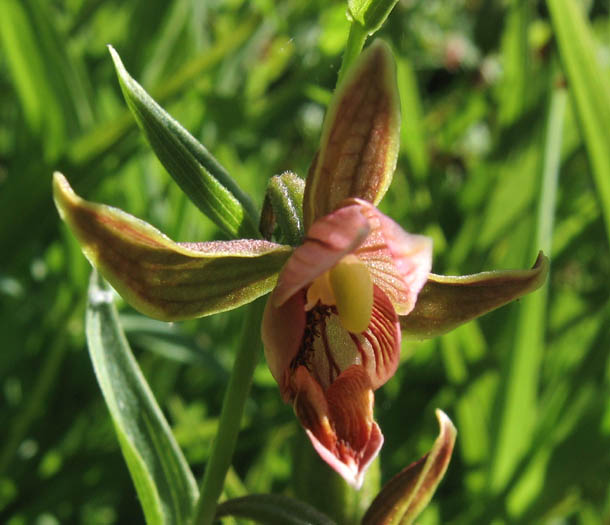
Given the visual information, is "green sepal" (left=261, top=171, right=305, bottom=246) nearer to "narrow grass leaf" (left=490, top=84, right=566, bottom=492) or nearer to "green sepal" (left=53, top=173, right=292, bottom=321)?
"green sepal" (left=53, top=173, right=292, bottom=321)

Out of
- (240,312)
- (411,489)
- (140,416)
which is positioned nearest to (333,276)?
(411,489)

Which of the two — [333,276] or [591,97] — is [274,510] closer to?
[333,276]

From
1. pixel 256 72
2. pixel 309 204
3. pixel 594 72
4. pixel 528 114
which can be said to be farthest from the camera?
pixel 256 72

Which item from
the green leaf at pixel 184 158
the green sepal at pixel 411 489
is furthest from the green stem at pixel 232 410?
the green sepal at pixel 411 489

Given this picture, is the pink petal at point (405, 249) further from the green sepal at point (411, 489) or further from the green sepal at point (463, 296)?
the green sepal at point (411, 489)

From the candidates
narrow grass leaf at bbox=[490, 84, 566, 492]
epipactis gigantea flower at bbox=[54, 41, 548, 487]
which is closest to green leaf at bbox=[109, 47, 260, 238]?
epipactis gigantea flower at bbox=[54, 41, 548, 487]

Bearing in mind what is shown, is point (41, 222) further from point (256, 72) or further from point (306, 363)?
point (256, 72)

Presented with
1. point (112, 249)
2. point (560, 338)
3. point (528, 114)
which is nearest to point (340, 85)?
point (112, 249)
